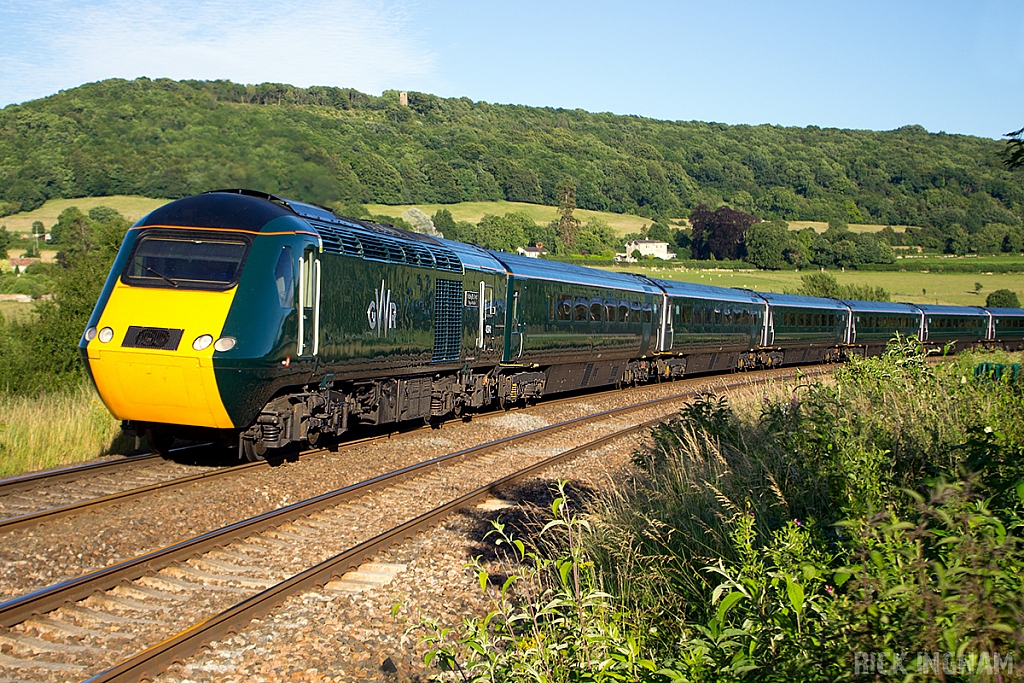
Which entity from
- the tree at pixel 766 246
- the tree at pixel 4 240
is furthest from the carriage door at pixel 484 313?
the tree at pixel 766 246

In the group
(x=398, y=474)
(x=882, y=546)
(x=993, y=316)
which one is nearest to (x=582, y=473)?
(x=398, y=474)

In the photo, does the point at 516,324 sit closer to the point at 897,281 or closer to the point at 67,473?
the point at 67,473

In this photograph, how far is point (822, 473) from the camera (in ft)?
23.0

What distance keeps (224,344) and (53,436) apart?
4.63 metres

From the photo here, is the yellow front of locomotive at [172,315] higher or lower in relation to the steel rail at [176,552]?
higher

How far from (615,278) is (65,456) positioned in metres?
16.6

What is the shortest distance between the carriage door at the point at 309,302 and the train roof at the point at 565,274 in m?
8.14

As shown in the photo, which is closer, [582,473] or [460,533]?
[460,533]

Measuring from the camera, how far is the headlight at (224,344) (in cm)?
998

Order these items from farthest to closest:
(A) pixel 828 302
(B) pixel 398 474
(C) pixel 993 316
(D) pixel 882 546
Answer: (C) pixel 993 316
(A) pixel 828 302
(B) pixel 398 474
(D) pixel 882 546

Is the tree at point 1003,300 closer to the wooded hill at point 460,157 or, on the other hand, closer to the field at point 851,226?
the wooded hill at point 460,157

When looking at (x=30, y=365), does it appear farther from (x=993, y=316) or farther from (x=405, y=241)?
(x=993, y=316)

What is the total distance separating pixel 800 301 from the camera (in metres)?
37.8

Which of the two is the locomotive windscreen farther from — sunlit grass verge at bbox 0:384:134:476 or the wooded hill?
the wooded hill
